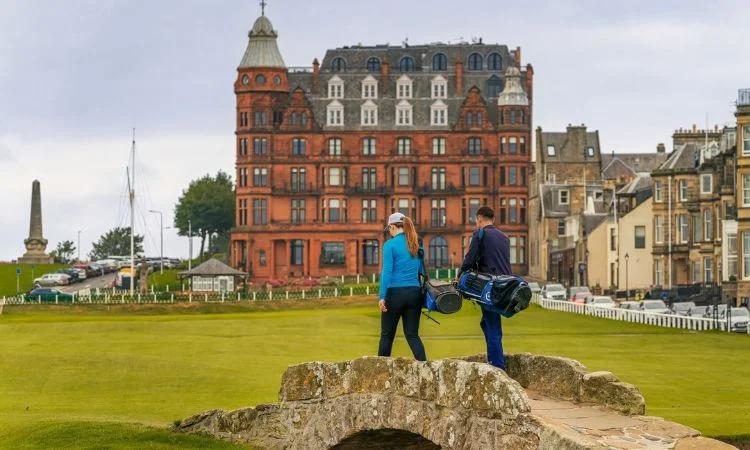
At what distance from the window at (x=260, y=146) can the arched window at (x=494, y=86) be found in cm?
2458

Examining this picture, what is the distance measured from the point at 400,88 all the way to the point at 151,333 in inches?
4307

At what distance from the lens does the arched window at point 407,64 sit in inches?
7461

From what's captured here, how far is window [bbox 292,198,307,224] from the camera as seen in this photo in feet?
596

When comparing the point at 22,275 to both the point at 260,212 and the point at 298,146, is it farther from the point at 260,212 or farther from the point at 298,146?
the point at 298,146

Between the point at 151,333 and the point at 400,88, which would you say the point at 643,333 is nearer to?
the point at 151,333

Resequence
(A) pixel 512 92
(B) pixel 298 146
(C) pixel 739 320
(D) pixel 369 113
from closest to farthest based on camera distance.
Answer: (C) pixel 739 320
(A) pixel 512 92
(B) pixel 298 146
(D) pixel 369 113

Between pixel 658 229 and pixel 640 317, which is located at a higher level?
pixel 658 229

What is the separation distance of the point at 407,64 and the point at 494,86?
1001cm

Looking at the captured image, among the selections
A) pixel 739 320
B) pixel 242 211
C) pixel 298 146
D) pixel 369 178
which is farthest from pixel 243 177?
pixel 739 320

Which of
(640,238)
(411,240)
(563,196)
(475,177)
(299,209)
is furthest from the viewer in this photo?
(475,177)

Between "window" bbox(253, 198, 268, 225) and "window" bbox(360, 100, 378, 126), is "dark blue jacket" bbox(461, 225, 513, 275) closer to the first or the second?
"window" bbox(253, 198, 268, 225)

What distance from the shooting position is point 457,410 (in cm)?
2458

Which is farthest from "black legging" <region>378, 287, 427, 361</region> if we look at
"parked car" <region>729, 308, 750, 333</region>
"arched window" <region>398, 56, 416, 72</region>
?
"arched window" <region>398, 56, 416, 72</region>

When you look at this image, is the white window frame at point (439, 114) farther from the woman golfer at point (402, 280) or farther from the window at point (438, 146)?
the woman golfer at point (402, 280)
